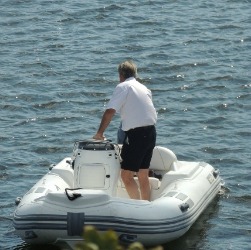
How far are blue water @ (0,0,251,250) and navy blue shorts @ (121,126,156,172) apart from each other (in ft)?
2.75

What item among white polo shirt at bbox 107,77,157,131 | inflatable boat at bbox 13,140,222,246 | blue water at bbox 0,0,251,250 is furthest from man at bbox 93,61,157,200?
blue water at bbox 0,0,251,250

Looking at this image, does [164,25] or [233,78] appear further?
[164,25]

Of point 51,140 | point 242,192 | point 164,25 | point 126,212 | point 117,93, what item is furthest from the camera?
point 164,25

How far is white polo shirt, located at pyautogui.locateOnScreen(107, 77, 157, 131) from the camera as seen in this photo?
10.3 meters

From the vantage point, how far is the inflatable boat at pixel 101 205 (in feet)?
31.4

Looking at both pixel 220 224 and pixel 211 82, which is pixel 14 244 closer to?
pixel 220 224

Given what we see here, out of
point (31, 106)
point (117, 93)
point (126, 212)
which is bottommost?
point (31, 106)

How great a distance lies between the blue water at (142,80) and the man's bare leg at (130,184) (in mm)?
591

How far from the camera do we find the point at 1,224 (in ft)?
36.8

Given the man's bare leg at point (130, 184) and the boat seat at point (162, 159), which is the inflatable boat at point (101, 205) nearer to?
the man's bare leg at point (130, 184)

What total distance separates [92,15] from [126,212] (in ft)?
38.4

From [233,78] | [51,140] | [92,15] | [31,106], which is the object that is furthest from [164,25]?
[51,140]

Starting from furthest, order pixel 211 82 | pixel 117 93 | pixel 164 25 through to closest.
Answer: pixel 164 25 → pixel 211 82 → pixel 117 93

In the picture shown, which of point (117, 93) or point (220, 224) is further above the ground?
point (117, 93)
